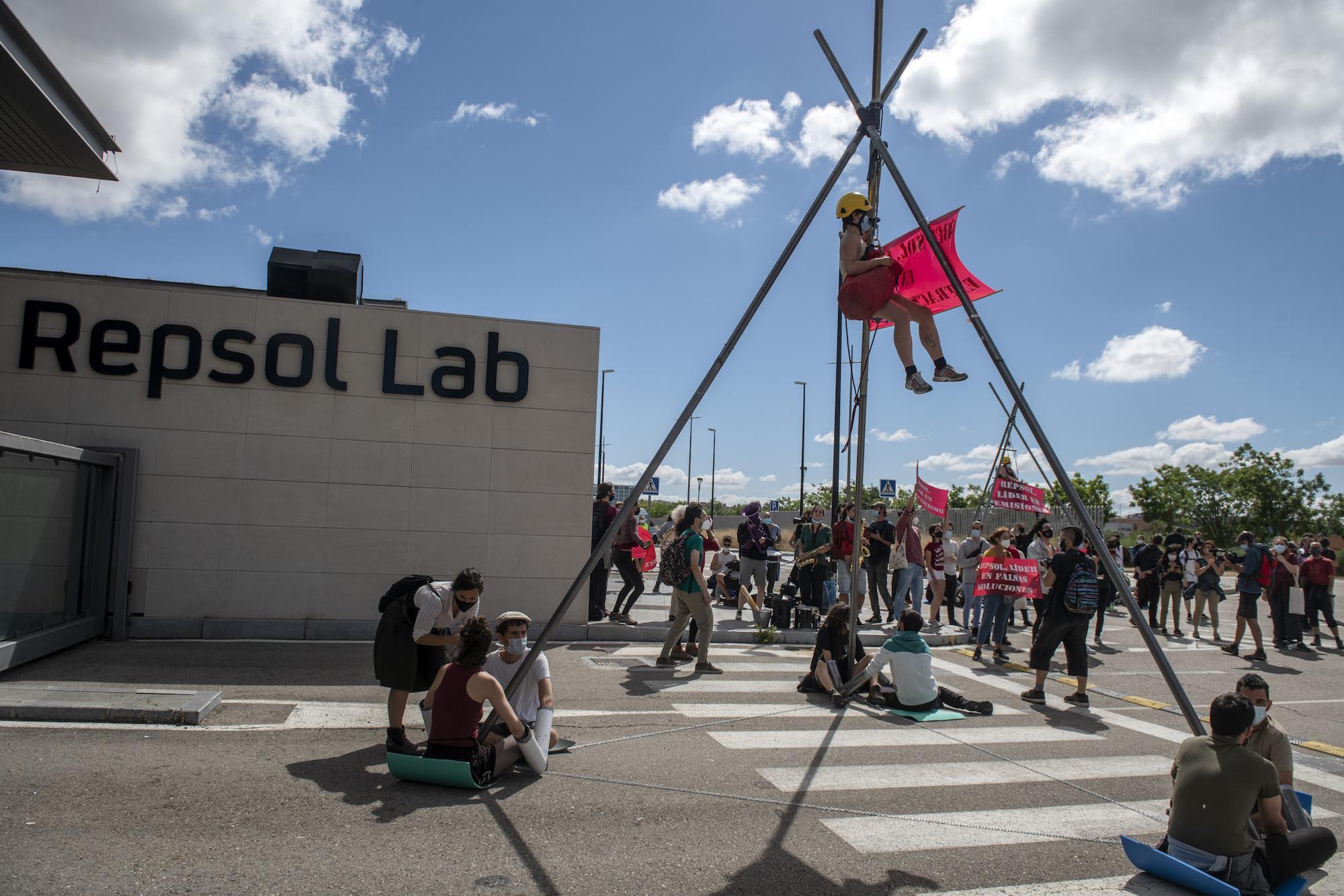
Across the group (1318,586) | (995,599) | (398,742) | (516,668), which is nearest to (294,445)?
(398,742)

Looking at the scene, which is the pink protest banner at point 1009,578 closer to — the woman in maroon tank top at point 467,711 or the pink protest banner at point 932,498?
the pink protest banner at point 932,498

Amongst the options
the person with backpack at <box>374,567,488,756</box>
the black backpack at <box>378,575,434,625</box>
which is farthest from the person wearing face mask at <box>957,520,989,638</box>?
the black backpack at <box>378,575,434,625</box>

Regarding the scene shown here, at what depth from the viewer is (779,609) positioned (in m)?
13.7

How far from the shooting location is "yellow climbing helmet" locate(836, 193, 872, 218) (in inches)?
256

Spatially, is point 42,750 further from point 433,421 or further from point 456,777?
point 433,421

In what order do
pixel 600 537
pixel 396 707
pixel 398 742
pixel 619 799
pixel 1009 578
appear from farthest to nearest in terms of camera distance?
pixel 600 537
pixel 1009 578
pixel 396 707
pixel 398 742
pixel 619 799

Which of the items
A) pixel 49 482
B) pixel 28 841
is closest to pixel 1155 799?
pixel 28 841

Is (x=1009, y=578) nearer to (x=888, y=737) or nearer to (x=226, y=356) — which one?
(x=888, y=737)

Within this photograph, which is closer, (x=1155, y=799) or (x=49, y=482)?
(x=1155, y=799)

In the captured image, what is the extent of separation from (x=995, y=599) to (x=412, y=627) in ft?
27.7

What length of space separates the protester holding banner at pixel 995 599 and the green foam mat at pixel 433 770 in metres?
8.29

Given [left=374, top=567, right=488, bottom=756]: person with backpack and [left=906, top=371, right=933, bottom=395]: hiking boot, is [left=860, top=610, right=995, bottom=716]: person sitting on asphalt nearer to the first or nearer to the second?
[left=906, top=371, right=933, bottom=395]: hiking boot

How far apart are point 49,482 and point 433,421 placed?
463cm

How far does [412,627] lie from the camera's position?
641 centimetres
